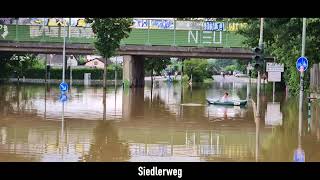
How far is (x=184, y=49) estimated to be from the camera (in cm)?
5234

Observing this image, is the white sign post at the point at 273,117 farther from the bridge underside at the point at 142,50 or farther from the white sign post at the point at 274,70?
the bridge underside at the point at 142,50

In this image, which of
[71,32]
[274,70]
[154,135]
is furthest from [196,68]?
[154,135]

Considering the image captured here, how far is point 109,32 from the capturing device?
4381cm

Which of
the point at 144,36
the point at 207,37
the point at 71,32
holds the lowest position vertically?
the point at 207,37

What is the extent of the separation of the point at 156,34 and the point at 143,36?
130 cm

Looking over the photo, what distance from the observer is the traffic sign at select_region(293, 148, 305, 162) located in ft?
43.5

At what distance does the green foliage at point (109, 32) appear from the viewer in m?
43.3

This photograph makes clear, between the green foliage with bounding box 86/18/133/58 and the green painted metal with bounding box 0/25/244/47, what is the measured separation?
8841 millimetres

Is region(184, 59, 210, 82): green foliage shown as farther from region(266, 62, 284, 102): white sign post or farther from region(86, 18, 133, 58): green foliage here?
region(266, 62, 284, 102): white sign post

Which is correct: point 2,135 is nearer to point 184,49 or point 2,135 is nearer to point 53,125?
point 53,125

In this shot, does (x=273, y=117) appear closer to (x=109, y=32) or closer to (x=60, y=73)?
(x=109, y=32)

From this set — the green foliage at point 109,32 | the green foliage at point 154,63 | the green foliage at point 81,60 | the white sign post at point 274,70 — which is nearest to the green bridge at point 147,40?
the green foliage at point 109,32

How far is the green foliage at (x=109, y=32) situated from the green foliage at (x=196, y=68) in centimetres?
3407
